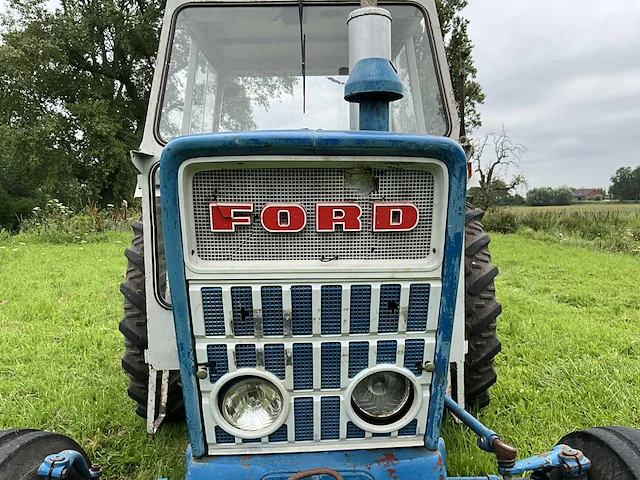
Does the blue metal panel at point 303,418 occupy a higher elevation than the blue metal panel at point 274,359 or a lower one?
lower

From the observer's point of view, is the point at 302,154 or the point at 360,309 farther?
the point at 360,309

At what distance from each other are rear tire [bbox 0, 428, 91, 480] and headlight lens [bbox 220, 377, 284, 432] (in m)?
0.64

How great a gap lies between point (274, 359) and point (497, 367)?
8.88 ft

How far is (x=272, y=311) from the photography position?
167cm

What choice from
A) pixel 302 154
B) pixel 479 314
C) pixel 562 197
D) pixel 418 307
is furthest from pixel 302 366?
pixel 562 197

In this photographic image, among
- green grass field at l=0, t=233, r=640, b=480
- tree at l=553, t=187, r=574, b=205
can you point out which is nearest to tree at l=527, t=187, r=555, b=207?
tree at l=553, t=187, r=574, b=205

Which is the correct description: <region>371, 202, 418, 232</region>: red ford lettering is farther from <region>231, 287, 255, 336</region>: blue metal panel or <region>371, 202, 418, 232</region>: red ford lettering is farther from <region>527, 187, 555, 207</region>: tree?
<region>527, 187, 555, 207</region>: tree

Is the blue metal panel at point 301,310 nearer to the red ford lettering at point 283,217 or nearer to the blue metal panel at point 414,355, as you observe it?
the red ford lettering at point 283,217

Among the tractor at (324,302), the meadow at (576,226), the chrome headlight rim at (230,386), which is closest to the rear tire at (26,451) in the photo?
the tractor at (324,302)

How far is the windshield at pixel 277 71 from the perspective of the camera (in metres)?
2.50

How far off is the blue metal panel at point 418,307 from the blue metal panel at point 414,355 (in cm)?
5

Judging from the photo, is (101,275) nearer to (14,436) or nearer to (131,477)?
(131,477)

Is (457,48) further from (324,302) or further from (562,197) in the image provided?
(562,197)

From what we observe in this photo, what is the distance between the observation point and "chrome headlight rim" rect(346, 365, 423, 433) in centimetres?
175
